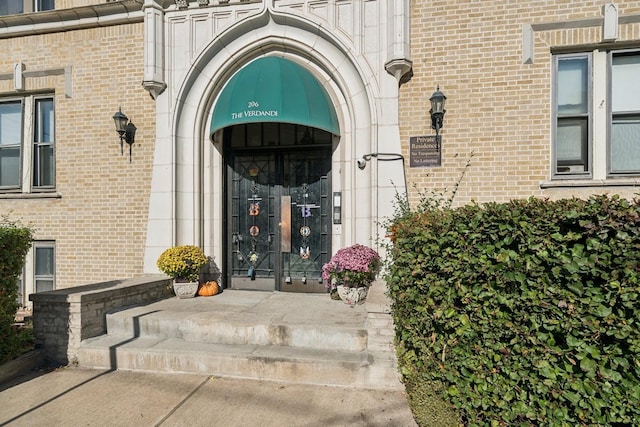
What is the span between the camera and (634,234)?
241 centimetres

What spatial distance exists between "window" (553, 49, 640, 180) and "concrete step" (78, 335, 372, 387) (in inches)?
198

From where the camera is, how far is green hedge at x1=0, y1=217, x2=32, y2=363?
4422 mm

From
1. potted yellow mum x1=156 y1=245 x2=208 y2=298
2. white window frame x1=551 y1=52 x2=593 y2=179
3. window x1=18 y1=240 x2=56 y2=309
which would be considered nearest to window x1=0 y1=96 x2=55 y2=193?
window x1=18 y1=240 x2=56 y2=309

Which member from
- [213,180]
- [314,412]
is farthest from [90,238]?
[314,412]

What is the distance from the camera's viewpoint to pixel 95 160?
293 inches

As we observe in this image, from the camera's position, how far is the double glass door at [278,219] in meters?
7.20

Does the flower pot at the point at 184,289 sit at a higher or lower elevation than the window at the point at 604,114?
lower

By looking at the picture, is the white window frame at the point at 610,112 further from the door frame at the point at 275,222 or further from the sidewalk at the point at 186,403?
the sidewalk at the point at 186,403

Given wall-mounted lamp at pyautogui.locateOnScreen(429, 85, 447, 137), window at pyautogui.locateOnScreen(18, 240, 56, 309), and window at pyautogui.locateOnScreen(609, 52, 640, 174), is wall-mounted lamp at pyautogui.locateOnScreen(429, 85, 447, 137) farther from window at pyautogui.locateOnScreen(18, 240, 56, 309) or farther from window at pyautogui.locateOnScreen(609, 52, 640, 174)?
window at pyautogui.locateOnScreen(18, 240, 56, 309)

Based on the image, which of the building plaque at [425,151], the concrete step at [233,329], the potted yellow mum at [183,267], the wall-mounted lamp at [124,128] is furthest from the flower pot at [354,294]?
the wall-mounted lamp at [124,128]

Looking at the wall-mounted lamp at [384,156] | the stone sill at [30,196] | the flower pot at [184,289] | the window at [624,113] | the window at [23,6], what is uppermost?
the window at [23,6]

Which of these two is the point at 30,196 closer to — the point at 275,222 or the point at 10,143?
the point at 10,143

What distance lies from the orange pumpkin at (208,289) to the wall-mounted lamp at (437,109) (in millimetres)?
5210

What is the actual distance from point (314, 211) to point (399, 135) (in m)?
2.27
